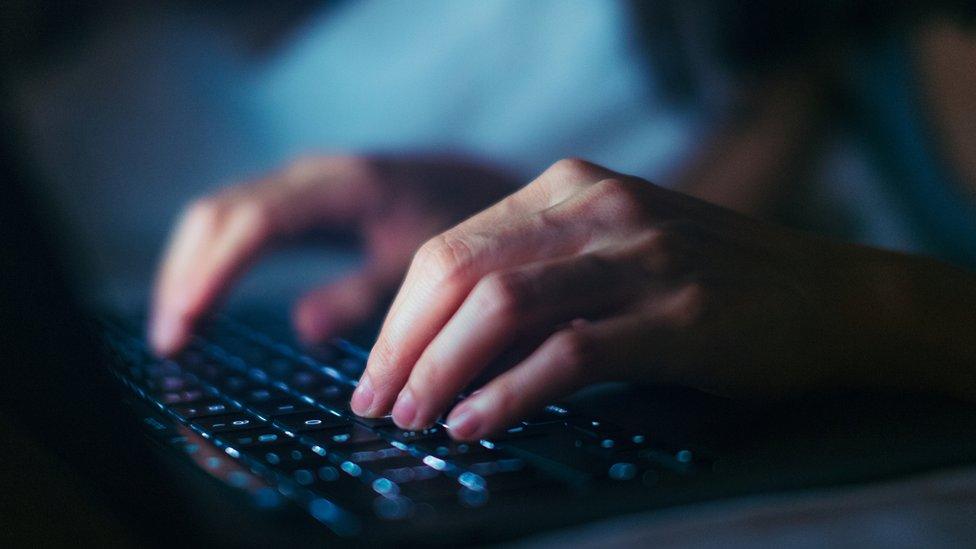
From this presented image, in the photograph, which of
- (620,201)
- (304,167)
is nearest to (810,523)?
(620,201)

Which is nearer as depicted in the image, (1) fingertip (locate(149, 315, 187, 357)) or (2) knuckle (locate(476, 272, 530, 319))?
(2) knuckle (locate(476, 272, 530, 319))

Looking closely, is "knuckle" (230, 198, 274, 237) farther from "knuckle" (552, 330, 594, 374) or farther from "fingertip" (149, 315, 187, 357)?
"knuckle" (552, 330, 594, 374)

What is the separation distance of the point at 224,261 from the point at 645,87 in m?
0.53

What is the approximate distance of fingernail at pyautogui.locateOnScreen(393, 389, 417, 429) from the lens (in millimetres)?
401

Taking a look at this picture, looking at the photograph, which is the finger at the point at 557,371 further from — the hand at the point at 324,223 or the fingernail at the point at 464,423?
the hand at the point at 324,223

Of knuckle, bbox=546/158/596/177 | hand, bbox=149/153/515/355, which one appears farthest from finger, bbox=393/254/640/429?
hand, bbox=149/153/515/355

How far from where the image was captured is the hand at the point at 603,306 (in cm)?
41

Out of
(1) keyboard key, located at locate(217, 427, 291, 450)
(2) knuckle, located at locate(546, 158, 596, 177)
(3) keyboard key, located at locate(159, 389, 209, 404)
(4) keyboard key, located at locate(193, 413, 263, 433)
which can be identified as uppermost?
(2) knuckle, located at locate(546, 158, 596, 177)

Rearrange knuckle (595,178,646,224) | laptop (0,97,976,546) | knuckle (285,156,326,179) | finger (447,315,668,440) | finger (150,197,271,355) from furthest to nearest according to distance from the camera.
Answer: knuckle (285,156,326,179)
finger (150,197,271,355)
knuckle (595,178,646,224)
finger (447,315,668,440)
laptop (0,97,976,546)

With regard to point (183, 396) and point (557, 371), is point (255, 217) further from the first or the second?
point (557, 371)

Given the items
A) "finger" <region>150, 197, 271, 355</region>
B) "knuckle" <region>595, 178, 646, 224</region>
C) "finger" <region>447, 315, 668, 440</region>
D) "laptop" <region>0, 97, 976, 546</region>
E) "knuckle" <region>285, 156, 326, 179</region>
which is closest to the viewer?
"laptop" <region>0, 97, 976, 546</region>

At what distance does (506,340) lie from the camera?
42 centimetres

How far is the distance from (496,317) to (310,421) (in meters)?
0.10

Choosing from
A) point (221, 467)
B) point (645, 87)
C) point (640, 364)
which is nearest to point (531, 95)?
point (645, 87)
